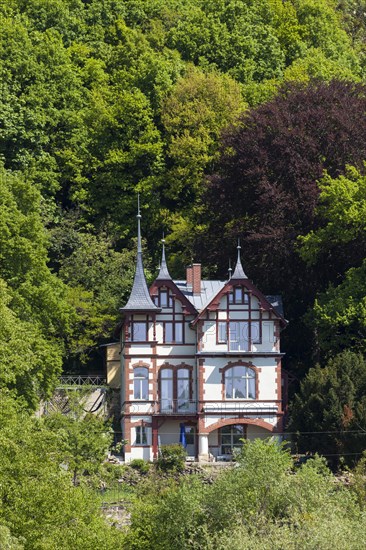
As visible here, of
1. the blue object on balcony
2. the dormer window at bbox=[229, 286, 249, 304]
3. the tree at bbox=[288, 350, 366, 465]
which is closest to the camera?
the tree at bbox=[288, 350, 366, 465]

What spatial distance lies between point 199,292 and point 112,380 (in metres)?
5.26

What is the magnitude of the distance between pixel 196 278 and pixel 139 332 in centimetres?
337

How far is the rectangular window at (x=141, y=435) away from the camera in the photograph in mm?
79000

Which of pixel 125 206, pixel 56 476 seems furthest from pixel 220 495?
pixel 125 206

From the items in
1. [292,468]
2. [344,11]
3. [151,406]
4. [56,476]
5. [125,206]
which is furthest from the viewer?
[344,11]

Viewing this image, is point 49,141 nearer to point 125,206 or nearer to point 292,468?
point 125,206

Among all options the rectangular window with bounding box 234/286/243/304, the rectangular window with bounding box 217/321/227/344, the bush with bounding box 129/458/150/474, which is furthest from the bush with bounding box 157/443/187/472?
the rectangular window with bounding box 234/286/243/304

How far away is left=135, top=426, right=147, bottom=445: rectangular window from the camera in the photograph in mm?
79000

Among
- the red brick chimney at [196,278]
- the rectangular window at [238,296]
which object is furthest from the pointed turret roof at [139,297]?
the rectangular window at [238,296]

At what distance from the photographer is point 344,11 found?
11950 centimetres

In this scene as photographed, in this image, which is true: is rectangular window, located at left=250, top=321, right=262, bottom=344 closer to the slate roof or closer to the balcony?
the slate roof

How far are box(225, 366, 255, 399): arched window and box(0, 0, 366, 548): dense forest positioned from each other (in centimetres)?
286

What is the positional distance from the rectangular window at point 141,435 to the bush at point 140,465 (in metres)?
1.49

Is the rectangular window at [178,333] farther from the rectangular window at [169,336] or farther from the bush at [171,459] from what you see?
the bush at [171,459]
